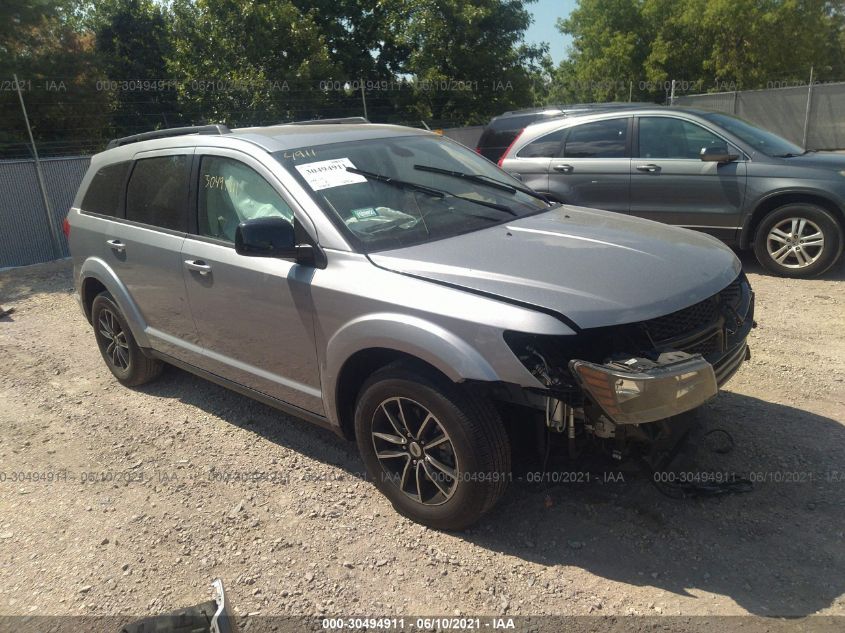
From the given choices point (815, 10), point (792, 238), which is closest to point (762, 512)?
point (792, 238)

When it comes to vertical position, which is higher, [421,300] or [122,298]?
[421,300]

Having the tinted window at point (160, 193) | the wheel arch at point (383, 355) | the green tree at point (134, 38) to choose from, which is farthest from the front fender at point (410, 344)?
the green tree at point (134, 38)

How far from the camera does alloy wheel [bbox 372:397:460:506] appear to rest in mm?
3127

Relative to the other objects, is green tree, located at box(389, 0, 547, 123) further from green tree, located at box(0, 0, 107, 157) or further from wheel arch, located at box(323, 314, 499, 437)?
wheel arch, located at box(323, 314, 499, 437)

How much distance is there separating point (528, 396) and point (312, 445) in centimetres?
Result: 187

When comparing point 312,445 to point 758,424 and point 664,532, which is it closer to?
point 664,532

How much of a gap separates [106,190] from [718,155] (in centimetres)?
587

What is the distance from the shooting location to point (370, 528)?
3.39 m

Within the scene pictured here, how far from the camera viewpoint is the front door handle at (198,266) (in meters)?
4.02

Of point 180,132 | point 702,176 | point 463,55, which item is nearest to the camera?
point 180,132

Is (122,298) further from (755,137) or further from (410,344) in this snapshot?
(755,137)

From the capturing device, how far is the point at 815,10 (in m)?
28.9

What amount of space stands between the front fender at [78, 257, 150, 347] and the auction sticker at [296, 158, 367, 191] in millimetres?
1906

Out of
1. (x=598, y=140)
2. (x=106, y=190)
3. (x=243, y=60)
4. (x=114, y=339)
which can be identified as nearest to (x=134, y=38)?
(x=243, y=60)
